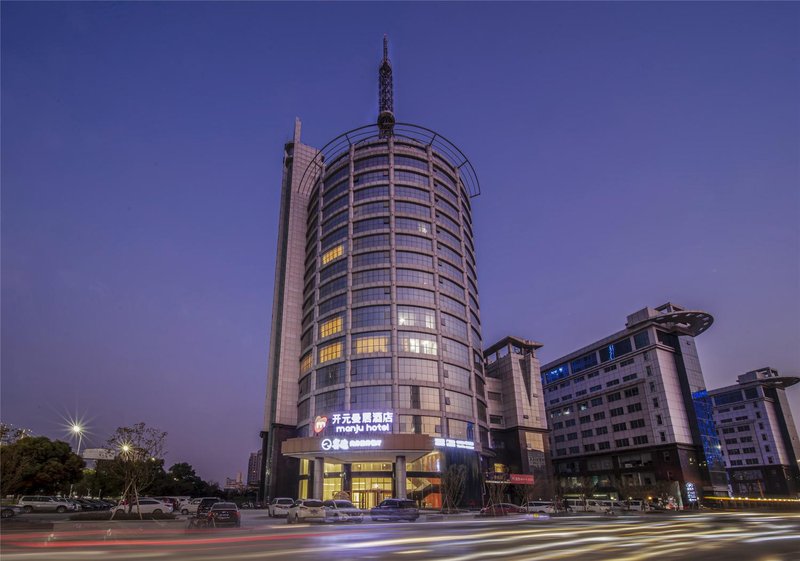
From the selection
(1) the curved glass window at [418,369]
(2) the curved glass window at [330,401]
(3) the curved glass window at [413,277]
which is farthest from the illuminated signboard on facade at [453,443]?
(3) the curved glass window at [413,277]

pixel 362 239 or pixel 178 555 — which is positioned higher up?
pixel 362 239

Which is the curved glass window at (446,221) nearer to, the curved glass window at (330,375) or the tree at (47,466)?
the curved glass window at (330,375)

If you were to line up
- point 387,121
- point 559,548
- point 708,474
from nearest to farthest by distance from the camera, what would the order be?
point 559,548 < point 708,474 < point 387,121

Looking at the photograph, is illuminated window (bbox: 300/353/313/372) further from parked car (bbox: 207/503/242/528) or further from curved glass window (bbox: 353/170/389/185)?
parked car (bbox: 207/503/242/528)

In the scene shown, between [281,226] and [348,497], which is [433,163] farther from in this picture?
[348,497]

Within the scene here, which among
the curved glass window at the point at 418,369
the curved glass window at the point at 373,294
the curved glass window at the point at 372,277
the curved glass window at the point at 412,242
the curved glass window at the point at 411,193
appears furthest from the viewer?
the curved glass window at the point at 411,193

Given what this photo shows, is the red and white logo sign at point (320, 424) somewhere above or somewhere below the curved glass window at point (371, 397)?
below

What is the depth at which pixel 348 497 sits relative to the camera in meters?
70.6

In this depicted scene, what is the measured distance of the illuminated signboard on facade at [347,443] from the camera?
67.6m

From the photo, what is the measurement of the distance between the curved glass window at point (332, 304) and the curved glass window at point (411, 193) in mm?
22439

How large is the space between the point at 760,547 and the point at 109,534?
3143 centimetres

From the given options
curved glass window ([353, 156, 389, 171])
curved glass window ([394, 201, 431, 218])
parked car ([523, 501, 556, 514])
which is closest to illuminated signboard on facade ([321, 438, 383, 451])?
parked car ([523, 501, 556, 514])

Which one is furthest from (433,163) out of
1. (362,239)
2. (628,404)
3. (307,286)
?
(628,404)

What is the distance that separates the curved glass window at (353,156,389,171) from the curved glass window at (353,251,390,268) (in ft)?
65.4
